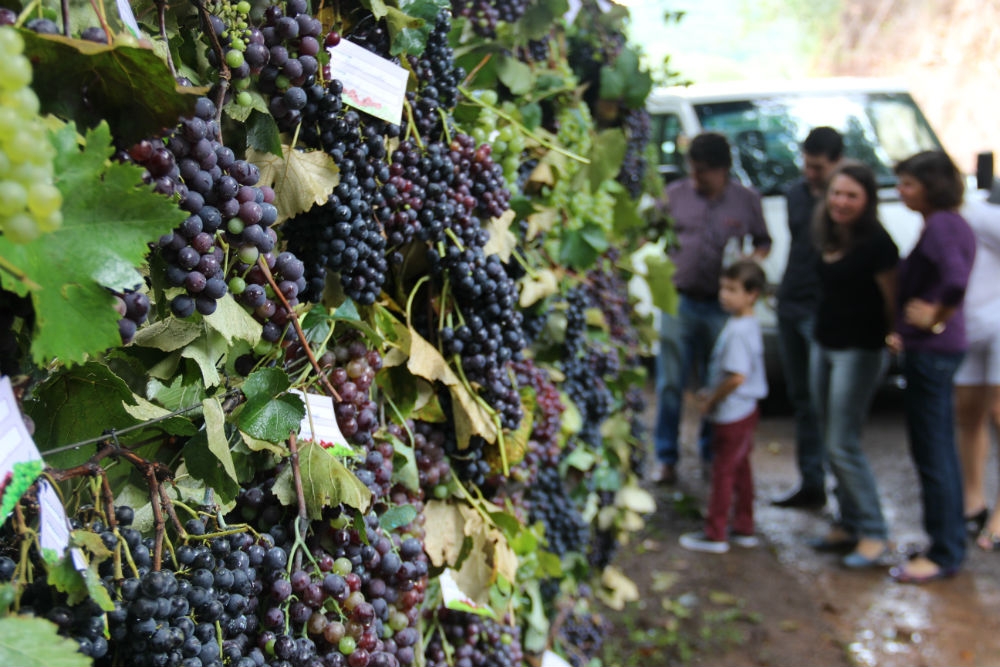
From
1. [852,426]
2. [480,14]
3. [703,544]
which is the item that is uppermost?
[480,14]

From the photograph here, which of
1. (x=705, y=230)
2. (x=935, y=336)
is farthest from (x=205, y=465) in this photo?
(x=705, y=230)

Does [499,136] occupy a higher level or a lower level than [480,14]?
lower

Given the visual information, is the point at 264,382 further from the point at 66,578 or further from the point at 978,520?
the point at 978,520

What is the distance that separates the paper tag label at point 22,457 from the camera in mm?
669

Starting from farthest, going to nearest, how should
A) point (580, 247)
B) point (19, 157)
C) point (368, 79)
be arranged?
1. point (580, 247)
2. point (368, 79)
3. point (19, 157)

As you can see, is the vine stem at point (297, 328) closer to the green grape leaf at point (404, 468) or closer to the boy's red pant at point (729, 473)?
the green grape leaf at point (404, 468)

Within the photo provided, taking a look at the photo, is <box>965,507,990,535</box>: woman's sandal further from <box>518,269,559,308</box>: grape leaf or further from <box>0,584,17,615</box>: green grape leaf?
<box>0,584,17,615</box>: green grape leaf

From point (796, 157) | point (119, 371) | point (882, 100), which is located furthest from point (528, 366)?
point (882, 100)

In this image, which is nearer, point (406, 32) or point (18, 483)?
point (18, 483)

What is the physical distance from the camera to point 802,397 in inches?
181

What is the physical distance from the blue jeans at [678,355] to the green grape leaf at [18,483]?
416 centimetres

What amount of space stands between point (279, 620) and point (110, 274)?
1.39ft

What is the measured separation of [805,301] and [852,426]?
755 millimetres

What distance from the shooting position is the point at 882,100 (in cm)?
580
